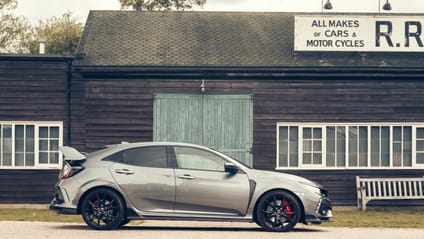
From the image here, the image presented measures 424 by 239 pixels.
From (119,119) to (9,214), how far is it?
3.97 meters

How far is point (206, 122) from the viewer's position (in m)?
25.7

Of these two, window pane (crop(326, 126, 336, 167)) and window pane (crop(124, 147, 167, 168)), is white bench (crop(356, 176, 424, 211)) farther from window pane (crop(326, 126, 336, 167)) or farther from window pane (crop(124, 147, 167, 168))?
window pane (crop(124, 147, 167, 168))

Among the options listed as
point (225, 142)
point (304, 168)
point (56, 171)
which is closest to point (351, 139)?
point (304, 168)

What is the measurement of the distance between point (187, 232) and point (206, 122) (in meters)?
9.68

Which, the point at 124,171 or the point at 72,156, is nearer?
the point at 124,171

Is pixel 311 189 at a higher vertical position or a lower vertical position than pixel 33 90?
lower

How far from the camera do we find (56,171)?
2634 centimetres

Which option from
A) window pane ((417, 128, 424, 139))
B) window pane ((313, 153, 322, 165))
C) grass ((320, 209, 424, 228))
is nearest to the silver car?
grass ((320, 209, 424, 228))

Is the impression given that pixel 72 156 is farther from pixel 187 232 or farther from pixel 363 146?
pixel 363 146

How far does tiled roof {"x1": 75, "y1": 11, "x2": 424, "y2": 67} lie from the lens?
86.2ft

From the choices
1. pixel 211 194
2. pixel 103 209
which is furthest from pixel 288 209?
pixel 103 209

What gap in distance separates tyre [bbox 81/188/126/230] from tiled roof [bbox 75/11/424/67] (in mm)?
Result: 9477

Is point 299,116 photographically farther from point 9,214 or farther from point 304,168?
point 9,214

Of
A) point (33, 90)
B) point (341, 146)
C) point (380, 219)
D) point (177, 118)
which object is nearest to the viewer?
point (380, 219)
